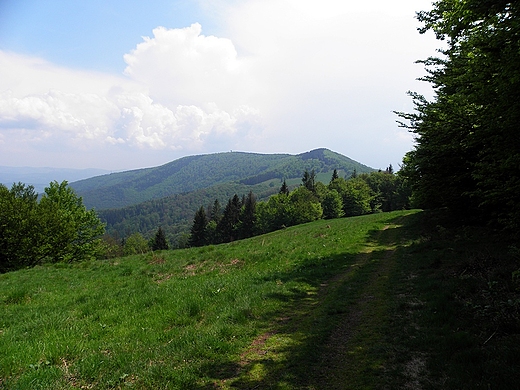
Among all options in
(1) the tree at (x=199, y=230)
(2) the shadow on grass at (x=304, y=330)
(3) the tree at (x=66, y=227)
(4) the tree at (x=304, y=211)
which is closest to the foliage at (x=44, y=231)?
(3) the tree at (x=66, y=227)

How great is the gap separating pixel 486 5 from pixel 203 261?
750 inches

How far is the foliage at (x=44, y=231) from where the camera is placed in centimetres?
3500

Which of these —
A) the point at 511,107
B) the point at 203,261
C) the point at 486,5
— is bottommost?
the point at 203,261

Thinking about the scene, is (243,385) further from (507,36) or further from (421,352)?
(507,36)

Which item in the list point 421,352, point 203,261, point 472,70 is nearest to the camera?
point 421,352

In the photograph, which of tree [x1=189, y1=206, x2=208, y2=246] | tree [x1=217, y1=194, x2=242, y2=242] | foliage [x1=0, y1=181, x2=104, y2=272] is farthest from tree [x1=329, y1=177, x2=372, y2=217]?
foliage [x1=0, y1=181, x2=104, y2=272]

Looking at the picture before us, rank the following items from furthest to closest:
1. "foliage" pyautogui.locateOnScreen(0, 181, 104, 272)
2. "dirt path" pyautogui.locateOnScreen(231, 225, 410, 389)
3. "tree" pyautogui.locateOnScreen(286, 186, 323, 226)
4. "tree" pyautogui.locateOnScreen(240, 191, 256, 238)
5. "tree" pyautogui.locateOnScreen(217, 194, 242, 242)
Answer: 1. "tree" pyautogui.locateOnScreen(217, 194, 242, 242)
2. "tree" pyautogui.locateOnScreen(240, 191, 256, 238)
3. "tree" pyautogui.locateOnScreen(286, 186, 323, 226)
4. "foliage" pyautogui.locateOnScreen(0, 181, 104, 272)
5. "dirt path" pyautogui.locateOnScreen(231, 225, 410, 389)

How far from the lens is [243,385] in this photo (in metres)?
5.84

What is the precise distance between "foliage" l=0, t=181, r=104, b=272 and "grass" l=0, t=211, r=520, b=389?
86.2 ft

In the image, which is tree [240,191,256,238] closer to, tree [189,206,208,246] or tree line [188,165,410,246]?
tree line [188,165,410,246]

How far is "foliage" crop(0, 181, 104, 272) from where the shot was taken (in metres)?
35.0

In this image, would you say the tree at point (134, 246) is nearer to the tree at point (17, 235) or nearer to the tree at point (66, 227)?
the tree at point (66, 227)

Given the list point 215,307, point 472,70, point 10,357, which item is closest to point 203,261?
point 215,307

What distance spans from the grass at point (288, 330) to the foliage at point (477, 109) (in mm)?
2948
